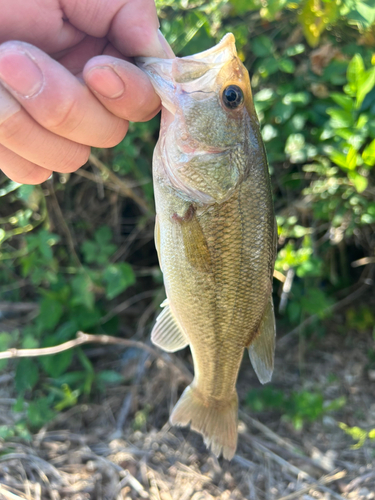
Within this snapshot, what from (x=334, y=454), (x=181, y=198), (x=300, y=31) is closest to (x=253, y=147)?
(x=181, y=198)

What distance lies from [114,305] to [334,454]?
205 centimetres

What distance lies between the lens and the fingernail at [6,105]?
1.20 m

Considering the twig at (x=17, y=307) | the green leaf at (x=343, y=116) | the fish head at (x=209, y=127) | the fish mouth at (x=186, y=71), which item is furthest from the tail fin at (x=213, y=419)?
the twig at (x=17, y=307)

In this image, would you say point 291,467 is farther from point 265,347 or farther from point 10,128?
point 10,128

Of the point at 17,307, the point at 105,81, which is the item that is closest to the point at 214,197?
the point at 105,81

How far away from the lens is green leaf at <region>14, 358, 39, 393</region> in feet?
8.64

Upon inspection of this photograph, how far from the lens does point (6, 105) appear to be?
47.2 inches

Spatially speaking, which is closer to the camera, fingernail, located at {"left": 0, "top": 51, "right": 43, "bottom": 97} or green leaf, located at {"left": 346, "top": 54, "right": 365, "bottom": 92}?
fingernail, located at {"left": 0, "top": 51, "right": 43, "bottom": 97}

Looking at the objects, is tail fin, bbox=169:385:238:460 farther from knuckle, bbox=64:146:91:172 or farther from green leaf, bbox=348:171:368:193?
green leaf, bbox=348:171:368:193

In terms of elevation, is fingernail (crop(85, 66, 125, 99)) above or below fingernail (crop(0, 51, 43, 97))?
below

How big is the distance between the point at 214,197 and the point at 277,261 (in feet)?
3.73

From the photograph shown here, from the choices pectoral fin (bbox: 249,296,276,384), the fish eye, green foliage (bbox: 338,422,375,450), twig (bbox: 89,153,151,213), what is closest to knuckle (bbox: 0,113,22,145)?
the fish eye

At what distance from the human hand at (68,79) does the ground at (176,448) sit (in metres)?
1.78

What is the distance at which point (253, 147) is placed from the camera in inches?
56.3
